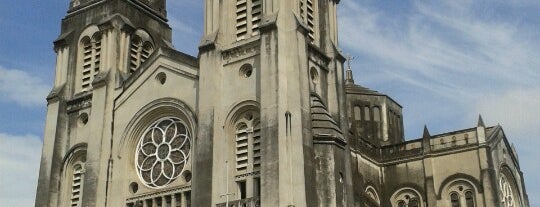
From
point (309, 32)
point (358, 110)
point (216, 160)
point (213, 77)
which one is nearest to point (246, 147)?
point (216, 160)

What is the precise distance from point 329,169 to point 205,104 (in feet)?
17.5

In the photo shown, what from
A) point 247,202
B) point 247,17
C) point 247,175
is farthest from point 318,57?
point 247,202

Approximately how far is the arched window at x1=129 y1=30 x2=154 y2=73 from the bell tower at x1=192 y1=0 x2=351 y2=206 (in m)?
5.54

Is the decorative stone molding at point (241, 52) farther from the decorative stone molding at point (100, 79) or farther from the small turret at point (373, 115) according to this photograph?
the small turret at point (373, 115)

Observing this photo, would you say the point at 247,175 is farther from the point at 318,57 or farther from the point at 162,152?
the point at 318,57

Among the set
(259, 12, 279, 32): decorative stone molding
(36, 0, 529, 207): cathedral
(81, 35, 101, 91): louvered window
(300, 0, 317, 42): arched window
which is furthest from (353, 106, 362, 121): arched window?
(259, 12, 279, 32): decorative stone molding

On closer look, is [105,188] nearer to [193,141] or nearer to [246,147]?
[193,141]

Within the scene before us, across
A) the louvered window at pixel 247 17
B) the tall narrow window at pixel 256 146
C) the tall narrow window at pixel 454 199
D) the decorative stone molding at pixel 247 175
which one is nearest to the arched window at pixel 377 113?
the tall narrow window at pixel 454 199

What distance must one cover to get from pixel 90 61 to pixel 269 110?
37.9ft

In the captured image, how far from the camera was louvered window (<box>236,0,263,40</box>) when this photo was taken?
30.2 m

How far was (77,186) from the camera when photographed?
3375cm

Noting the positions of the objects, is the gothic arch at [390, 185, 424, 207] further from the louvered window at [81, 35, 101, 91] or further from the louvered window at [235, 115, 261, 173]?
the louvered window at [81, 35, 101, 91]

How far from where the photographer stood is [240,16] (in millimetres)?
30891

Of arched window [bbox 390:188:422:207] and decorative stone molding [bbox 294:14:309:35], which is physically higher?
decorative stone molding [bbox 294:14:309:35]
